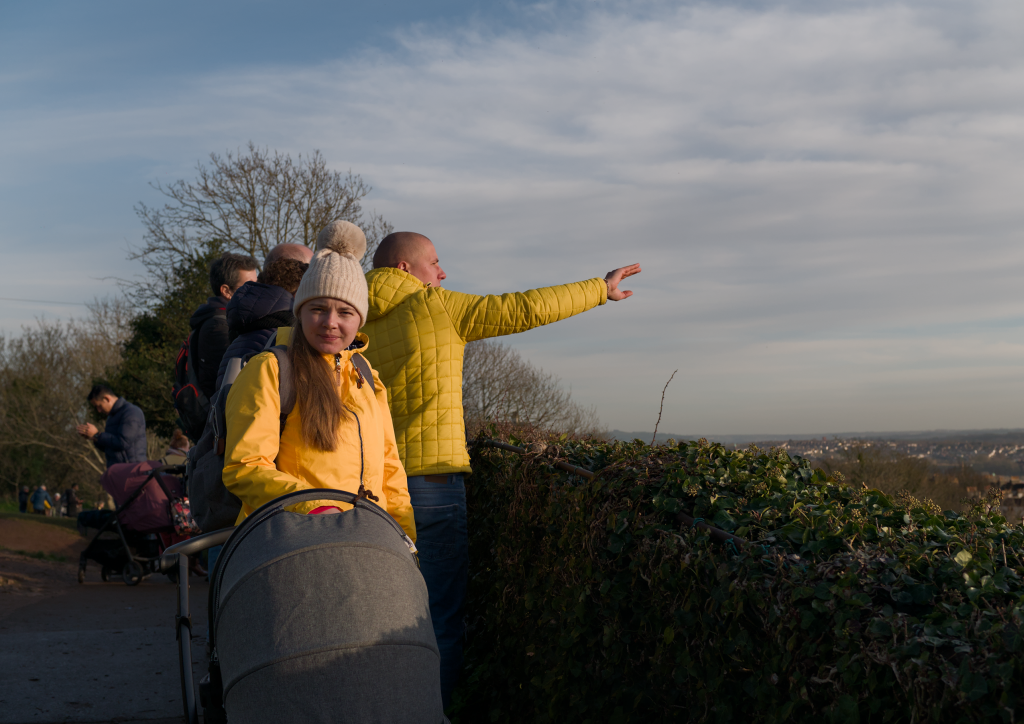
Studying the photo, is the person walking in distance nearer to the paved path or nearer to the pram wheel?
the paved path

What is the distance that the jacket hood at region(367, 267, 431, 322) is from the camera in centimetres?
375

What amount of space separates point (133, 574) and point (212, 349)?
4805mm

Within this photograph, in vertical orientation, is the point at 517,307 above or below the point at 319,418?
above

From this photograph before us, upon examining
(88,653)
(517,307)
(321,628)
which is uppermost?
(517,307)

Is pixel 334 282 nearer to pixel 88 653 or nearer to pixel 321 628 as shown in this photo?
pixel 321 628

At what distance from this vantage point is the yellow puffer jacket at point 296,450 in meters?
2.59

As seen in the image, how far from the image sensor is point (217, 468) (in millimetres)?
2812

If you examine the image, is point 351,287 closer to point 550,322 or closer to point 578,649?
point 550,322

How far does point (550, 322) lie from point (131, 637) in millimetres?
4160

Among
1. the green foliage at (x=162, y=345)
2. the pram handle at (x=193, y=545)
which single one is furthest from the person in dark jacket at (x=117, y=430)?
the green foliage at (x=162, y=345)

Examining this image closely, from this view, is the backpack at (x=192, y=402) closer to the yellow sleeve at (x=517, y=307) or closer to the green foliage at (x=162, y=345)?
the yellow sleeve at (x=517, y=307)

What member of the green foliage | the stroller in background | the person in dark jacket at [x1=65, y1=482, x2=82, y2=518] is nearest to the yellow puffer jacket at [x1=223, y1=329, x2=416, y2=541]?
the stroller in background

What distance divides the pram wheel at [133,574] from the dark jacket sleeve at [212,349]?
446cm

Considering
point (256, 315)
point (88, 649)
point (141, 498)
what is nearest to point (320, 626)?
point (256, 315)
